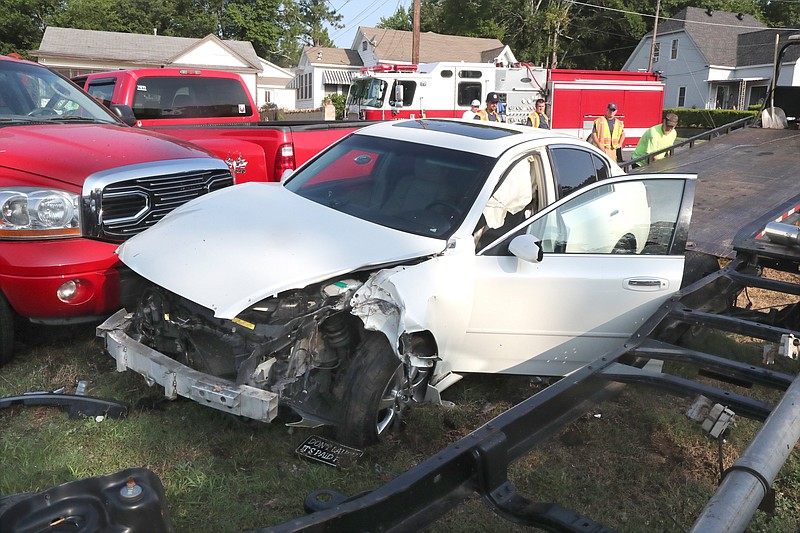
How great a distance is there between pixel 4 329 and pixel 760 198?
6.99 meters

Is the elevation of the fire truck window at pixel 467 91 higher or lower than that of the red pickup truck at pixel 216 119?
higher

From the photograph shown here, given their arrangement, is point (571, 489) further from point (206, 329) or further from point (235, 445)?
point (206, 329)

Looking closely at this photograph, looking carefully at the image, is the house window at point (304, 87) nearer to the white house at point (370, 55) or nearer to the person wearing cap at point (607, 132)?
the white house at point (370, 55)

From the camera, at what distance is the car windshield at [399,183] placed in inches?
166

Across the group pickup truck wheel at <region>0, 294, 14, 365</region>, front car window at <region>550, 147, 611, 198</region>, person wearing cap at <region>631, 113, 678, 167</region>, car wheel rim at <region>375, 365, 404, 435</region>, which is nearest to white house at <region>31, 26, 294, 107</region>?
person wearing cap at <region>631, 113, 678, 167</region>

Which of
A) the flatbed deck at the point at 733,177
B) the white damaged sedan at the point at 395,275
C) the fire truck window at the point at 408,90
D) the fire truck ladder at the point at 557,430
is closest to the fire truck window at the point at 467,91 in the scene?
the fire truck window at the point at 408,90

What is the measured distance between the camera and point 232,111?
8805mm

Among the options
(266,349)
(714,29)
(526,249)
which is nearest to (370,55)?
(714,29)

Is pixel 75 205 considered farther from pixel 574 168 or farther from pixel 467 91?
pixel 467 91

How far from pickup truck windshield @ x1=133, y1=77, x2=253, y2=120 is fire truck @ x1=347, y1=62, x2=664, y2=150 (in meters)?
9.86

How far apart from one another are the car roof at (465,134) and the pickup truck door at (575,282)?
1.94 ft

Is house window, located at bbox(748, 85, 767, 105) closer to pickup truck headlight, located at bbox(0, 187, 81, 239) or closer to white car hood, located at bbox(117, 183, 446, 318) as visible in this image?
white car hood, located at bbox(117, 183, 446, 318)

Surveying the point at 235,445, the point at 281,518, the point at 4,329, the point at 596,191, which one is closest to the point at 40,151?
the point at 4,329

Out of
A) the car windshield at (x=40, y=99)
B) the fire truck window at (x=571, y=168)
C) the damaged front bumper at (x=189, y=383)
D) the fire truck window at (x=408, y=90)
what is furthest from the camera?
the fire truck window at (x=408, y=90)
